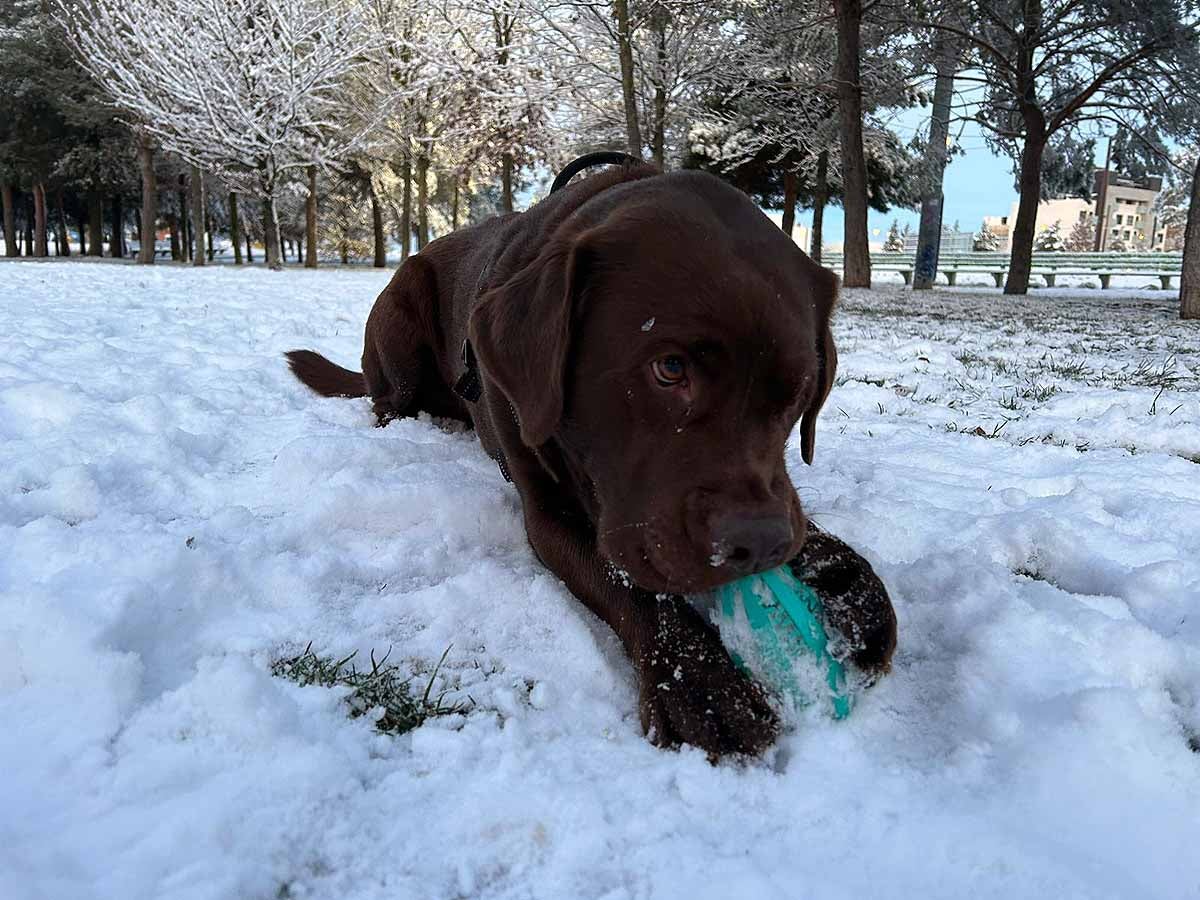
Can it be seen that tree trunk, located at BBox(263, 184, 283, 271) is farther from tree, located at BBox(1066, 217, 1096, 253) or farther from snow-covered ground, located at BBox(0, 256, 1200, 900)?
tree, located at BBox(1066, 217, 1096, 253)

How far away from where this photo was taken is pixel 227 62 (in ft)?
62.2

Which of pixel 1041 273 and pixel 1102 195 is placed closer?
pixel 1041 273

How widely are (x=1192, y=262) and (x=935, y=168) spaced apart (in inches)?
370

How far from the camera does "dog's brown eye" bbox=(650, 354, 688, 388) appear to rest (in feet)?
5.84

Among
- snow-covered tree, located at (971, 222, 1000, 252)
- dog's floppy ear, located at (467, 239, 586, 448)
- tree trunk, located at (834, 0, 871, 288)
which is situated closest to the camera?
dog's floppy ear, located at (467, 239, 586, 448)

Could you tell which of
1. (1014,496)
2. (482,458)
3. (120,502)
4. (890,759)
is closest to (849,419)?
(1014,496)

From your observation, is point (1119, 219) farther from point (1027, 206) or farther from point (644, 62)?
point (644, 62)

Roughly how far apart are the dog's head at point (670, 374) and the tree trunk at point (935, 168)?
16.6 metres

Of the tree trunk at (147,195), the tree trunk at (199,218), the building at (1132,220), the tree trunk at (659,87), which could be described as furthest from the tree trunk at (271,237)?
the building at (1132,220)

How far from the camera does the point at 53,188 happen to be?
107ft

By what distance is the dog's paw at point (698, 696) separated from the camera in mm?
1491

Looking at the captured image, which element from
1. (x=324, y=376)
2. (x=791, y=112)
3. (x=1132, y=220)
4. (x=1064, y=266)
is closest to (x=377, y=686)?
(x=324, y=376)

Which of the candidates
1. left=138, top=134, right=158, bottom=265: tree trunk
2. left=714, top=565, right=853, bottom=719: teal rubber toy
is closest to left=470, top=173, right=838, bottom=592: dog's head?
left=714, top=565, right=853, bottom=719: teal rubber toy

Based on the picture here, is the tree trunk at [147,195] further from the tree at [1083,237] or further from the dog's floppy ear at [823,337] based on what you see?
the tree at [1083,237]
